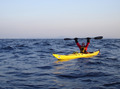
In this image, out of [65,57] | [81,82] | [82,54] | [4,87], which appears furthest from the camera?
[82,54]

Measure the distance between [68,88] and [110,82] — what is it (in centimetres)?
276

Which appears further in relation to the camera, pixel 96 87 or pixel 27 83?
pixel 27 83

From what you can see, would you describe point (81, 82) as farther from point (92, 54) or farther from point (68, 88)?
point (92, 54)

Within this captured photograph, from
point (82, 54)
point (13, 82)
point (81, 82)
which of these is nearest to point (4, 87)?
point (13, 82)

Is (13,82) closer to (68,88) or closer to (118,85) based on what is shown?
(68,88)

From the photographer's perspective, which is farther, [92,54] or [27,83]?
[92,54]

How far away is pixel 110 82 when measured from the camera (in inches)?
341

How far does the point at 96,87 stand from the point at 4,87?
4.81m

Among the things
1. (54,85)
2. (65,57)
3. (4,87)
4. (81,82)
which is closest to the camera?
(4,87)

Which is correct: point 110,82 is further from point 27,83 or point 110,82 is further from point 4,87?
point 4,87

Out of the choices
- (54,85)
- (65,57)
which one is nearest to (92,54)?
(65,57)

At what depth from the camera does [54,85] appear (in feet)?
26.5

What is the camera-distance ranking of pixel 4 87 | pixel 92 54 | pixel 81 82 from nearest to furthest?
pixel 4 87 → pixel 81 82 → pixel 92 54

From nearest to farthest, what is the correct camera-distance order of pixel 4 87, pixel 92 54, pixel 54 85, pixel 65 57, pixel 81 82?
pixel 4 87, pixel 54 85, pixel 81 82, pixel 65 57, pixel 92 54
